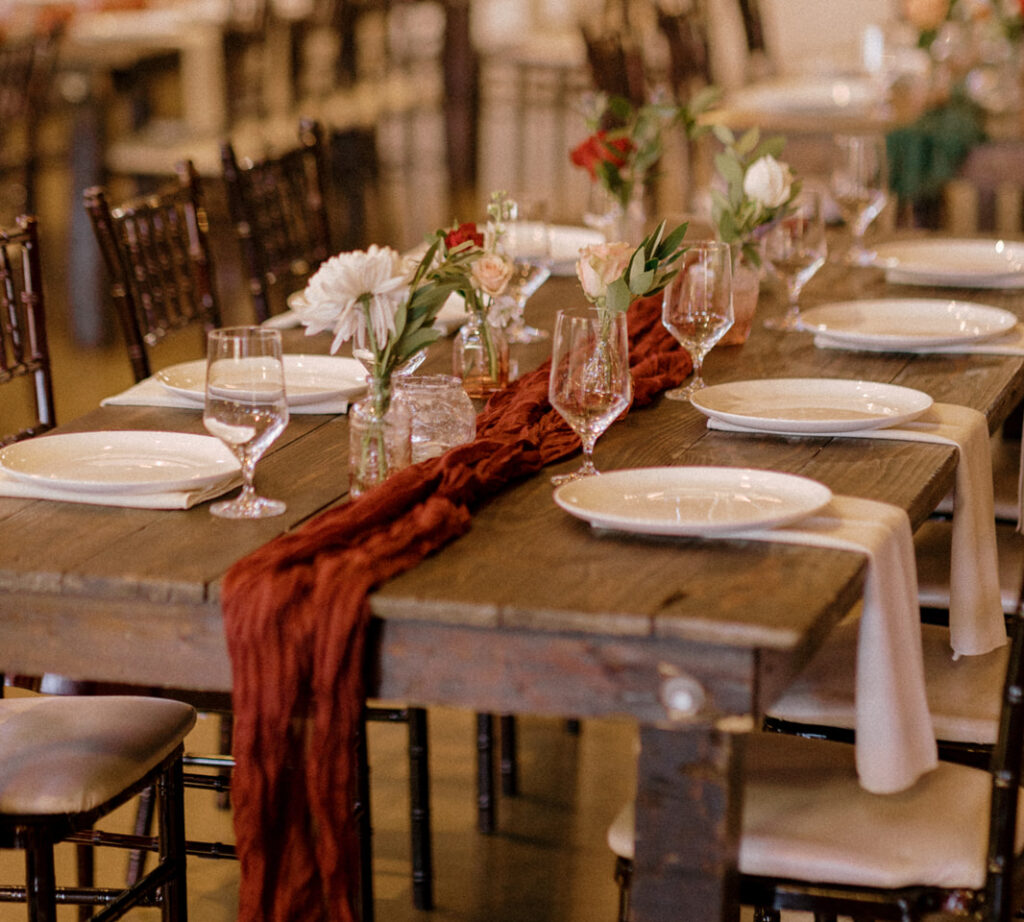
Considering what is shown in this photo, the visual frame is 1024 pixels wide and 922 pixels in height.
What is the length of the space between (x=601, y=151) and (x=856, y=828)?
1534 millimetres

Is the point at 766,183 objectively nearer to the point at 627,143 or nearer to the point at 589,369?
the point at 627,143

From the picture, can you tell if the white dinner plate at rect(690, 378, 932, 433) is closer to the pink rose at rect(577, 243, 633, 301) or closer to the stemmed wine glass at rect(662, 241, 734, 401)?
the stemmed wine glass at rect(662, 241, 734, 401)

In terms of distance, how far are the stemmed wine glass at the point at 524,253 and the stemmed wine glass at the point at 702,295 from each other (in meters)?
0.28

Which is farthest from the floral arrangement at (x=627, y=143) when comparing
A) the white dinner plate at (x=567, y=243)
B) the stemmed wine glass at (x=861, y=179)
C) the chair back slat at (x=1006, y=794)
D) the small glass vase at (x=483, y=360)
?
the chair back slat at (x=1006, y=794)

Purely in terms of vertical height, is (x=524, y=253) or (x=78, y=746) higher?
(x=524, y=253)

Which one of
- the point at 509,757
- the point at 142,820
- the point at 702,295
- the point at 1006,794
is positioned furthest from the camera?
the point at 509,757

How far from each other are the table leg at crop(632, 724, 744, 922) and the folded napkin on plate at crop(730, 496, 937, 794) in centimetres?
17

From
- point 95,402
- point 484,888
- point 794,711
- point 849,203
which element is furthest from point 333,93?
point 794,711

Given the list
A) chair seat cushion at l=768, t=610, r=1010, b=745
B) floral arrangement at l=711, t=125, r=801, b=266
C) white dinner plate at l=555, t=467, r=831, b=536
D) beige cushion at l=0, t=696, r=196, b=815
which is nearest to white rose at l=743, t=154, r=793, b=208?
floral arrangement at l=711, t=125, r=801, b=266

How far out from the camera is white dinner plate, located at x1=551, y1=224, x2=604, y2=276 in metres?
2.80

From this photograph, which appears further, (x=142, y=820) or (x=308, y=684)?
(x=142, y=820)

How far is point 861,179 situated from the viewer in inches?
110

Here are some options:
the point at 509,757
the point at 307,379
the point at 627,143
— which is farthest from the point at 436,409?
the point at 627,143

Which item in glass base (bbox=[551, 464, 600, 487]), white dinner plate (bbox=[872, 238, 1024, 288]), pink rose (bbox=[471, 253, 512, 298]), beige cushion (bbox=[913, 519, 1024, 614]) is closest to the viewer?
glass base (bbox=[551, 464, 600, 487])
